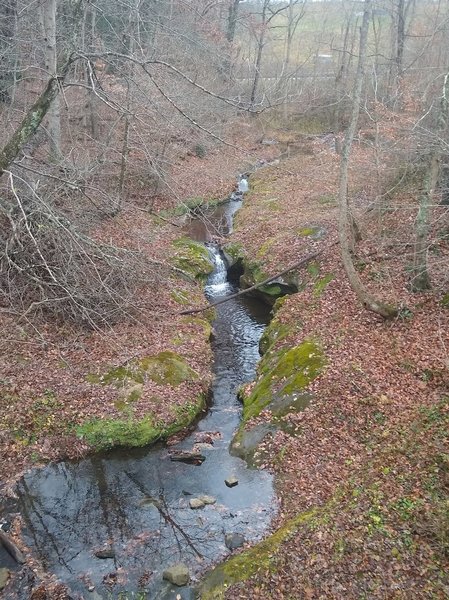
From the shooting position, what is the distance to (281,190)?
24.2 m

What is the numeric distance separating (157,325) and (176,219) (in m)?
8.68

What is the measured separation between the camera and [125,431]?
9703 millimetres

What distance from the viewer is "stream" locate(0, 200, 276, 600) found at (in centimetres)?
706

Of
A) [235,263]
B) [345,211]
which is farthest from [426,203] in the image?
[235,263]

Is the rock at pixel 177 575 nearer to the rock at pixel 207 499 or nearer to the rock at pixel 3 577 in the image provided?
the rock at pixel 207 499

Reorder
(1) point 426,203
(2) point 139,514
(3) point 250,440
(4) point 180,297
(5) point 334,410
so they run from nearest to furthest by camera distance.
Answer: (2) point 139,514 → (5) point 334,410 → (3) point 250,440 → (1) point 426,203 → (4) point 180,297

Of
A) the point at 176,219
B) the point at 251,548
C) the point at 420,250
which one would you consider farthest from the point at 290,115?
the point at 251,548

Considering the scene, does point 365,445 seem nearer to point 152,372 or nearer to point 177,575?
point 177,575

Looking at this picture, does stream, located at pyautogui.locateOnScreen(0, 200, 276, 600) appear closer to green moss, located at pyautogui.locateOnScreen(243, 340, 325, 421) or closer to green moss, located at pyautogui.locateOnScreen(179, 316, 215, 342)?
green moss, located at pyautogui.locateOnScreen(243, 340, 325, 421)

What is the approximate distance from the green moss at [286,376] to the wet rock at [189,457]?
1330 mm

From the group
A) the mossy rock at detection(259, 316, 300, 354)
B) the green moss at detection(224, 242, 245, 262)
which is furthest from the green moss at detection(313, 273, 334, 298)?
the green moss at detection(224, 242, 245, 262)

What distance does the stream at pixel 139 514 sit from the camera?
706 cm

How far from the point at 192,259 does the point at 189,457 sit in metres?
8.65

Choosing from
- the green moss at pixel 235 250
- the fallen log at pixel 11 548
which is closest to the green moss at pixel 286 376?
the fallen log at pixel 11 548
